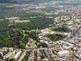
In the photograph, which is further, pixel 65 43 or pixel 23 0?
pixel 23 0

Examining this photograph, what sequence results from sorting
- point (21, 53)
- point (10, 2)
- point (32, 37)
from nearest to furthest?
point (21, 53)
point (32, 37)
point (10, 2)

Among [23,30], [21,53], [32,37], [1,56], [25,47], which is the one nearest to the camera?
[1,56]

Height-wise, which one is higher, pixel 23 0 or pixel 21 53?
pixel 21 53

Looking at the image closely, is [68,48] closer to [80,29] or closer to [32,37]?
[32,37]

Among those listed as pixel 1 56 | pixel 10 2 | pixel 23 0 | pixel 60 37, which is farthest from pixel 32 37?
pixel 23 0

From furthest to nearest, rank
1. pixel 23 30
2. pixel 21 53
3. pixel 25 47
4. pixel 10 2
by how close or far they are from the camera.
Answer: pixel 10 2
pixel 23 30
pixel 25 47
pixel 21 53

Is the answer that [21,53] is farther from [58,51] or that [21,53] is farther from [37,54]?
[58,51]

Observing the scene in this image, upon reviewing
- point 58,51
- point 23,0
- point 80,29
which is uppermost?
point 58,51

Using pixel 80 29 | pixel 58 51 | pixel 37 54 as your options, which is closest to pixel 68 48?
pixel 58 51

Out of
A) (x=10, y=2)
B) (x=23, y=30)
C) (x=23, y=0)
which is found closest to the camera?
(x=23, y=30)
